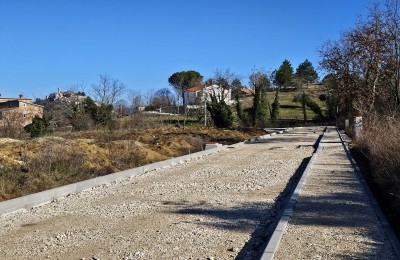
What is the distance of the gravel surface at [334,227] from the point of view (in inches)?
202

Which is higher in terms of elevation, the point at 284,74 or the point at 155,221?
the point at 284,74

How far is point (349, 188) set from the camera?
30.4 ft

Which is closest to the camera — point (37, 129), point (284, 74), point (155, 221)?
point (155, 221)

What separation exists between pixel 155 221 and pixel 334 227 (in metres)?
2.70

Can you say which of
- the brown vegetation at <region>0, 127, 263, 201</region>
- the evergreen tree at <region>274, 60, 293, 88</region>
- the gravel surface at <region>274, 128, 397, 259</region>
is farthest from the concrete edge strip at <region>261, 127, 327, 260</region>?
the evergreen tree at <region>274, 60, 293, 88</region>

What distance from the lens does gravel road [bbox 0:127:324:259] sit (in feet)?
18.3

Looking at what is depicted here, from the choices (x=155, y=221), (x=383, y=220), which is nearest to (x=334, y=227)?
(x=383, y=220)

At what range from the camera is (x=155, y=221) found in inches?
279

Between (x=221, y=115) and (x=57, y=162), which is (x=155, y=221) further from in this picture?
(x=221, y=115)

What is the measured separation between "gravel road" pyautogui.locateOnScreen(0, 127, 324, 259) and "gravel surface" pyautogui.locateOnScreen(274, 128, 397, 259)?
0.44 m

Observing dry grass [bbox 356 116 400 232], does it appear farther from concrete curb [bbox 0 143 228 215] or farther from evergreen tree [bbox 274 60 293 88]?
evergreen tree [bbox 274 60 293 88]

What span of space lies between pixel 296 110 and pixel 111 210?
67.5m

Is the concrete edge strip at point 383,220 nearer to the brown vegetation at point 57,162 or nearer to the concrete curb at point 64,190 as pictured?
the concrete curb at point 64,190

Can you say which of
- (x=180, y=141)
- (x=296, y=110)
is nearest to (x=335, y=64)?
(x=180, y=141)
